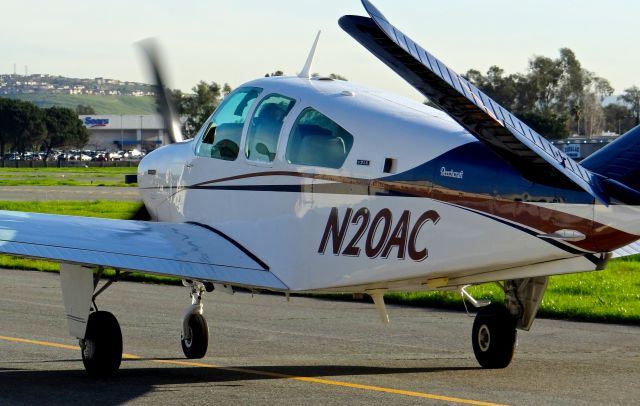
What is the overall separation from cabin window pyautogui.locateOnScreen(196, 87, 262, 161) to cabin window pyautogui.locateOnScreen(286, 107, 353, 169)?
34.8 inches

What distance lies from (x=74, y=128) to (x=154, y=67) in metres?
147

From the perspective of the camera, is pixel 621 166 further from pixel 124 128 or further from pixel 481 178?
pixel 124 128

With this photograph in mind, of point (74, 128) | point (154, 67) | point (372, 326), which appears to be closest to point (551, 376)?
point (372, 326)

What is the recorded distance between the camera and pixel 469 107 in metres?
8.18

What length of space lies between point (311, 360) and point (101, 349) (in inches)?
87.0

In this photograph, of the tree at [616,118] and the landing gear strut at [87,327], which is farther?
the tree at [616,118]

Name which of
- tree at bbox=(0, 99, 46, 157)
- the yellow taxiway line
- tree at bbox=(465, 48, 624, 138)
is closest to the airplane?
the yellow taxiway line

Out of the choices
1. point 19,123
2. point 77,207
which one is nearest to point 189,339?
point 77,207

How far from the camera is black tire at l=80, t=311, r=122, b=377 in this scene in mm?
10430

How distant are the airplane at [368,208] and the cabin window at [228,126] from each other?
0.02m

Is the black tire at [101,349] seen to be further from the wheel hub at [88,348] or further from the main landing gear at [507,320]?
the main landing gear at [507,320]

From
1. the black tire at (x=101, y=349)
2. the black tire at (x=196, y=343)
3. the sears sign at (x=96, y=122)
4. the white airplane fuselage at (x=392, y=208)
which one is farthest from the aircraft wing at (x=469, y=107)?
the sears sign at (x=96, y=122)

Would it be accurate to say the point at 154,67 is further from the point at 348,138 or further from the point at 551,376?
the point at 551,376

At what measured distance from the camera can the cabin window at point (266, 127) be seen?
1025 cm
